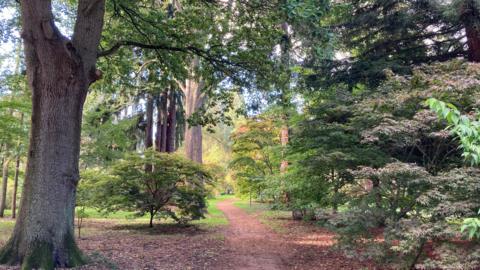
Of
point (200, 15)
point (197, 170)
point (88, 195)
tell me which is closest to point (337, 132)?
point (200, 15)

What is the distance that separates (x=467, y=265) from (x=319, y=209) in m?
5.61

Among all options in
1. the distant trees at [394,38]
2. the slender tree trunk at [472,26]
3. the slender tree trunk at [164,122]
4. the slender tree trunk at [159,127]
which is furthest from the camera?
the slender tree trunk at [159,127]

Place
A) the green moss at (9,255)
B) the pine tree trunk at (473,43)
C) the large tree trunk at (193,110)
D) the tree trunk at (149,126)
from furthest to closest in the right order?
the tree trunk at (149,126) → the large tree trunk at (193,110) → the pine tree trunk at (473,43) → the green moss at (9,255)

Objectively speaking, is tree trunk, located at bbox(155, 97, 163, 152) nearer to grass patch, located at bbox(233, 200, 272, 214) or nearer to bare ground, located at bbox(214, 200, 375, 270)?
grass patch, located at bbox(233, 200, 272, 214)

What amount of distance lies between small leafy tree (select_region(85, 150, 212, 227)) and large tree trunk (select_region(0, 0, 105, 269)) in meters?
6.02

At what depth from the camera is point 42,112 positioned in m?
6.44

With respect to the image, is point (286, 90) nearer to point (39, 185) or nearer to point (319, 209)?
point (319, 209)

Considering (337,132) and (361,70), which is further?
(361,70)

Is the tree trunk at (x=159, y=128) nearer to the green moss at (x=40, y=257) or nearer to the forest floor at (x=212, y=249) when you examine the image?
the forest floor at (x=212, y=249)

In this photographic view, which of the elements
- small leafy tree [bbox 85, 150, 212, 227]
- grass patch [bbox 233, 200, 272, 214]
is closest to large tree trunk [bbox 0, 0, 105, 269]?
small leafy tree [bbox 85, 150, 212, 227]

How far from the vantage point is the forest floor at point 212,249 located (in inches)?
308

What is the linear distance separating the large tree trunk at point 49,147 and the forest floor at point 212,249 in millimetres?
769

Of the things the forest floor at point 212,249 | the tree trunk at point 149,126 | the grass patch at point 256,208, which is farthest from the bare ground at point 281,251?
the grass patch at point 256,208

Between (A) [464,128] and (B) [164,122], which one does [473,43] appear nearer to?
(A) [464,128]
